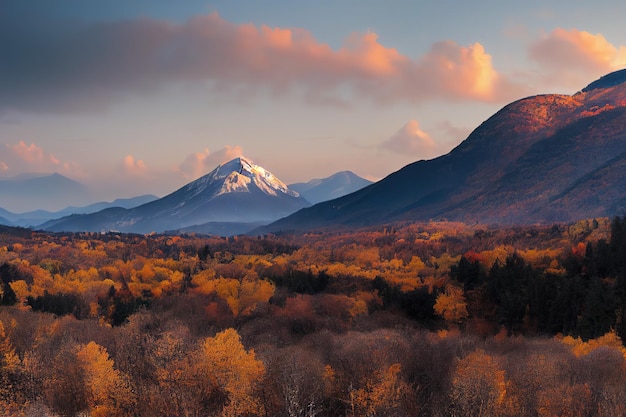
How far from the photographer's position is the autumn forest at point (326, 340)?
45.3 meters

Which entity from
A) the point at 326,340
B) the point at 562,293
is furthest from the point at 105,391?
the point at 562,293

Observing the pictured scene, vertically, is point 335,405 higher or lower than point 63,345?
lower

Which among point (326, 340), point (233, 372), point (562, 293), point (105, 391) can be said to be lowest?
point (326, 340)

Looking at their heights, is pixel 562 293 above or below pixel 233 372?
below

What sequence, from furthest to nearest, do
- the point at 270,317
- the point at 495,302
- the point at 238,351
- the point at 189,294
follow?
the point at 189,294 < the point at 495,302 < the point at 270,317 < the point at 238,351

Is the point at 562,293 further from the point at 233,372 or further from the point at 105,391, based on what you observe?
the point at 105,391

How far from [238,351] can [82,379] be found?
50.4 feet

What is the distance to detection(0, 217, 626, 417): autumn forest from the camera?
149ft

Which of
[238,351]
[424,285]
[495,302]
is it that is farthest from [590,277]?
[238,351]

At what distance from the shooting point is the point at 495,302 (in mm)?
99375

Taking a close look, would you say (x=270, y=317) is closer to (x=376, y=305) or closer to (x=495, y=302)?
(x=376, y=305)

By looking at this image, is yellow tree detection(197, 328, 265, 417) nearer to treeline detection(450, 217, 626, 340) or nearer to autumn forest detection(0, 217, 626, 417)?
autumn forest detection(0, 217, 626, 417)

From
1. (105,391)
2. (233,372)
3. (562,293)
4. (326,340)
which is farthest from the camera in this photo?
(562,293)

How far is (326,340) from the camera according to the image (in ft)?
229
